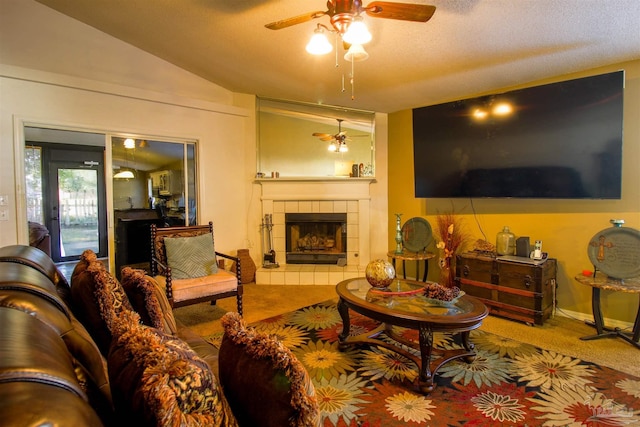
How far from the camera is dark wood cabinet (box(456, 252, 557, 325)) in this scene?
3188mm

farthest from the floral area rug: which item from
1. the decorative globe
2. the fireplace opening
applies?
the fireplace opening

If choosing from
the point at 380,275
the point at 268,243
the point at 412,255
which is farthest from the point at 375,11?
the point at 268,243

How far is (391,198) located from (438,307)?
283 centimetres

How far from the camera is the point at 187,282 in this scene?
314 cm

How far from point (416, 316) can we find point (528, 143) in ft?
7.59

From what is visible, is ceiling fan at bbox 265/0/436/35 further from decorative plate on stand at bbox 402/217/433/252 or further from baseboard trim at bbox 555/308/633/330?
baseboard trim at bbox 555/308/633/330

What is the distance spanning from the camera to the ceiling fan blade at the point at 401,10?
6.46 ft

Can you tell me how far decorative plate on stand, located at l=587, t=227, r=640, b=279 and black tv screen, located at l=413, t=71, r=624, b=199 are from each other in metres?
0.36

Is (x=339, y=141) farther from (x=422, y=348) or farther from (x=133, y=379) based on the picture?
(x=133, y=379)

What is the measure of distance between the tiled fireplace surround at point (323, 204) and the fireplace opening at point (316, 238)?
0.08m

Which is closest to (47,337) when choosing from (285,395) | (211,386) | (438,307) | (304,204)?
(211,386)

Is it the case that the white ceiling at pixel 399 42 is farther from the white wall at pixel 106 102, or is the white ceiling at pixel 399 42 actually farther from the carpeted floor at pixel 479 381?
the carpeted floor at pixel 479 381

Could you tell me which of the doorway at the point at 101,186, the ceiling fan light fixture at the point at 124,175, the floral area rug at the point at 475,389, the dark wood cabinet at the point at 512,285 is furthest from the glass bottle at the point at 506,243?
the ceiling fan light fixture at the point at 124,175

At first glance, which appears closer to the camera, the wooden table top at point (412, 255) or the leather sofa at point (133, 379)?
the leather sofa at point (133, 379)
